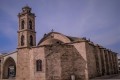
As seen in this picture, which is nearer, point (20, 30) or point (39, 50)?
point (39, 50)

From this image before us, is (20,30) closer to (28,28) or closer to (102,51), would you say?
(28,28)

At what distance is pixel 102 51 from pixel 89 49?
5.35m

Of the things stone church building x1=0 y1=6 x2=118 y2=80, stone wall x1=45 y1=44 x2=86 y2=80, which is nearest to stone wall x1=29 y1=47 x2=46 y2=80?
stone church building x1=0 y1=6 x2=118 y2=80

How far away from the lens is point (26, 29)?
26109 mm

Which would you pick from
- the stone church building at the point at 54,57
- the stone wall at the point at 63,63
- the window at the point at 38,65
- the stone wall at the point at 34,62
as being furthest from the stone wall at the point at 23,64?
the stone wall at the point at 63,63

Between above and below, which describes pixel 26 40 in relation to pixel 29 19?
below

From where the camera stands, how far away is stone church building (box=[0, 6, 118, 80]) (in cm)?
2138

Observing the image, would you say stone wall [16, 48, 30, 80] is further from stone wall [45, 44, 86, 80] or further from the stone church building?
stone wall [45, 44, 86, 80]

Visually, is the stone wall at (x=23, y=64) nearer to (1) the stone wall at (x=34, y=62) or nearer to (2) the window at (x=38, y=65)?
(1) the stone wall at (x=34, y=62)

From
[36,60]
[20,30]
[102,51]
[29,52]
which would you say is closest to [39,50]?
[36,60]

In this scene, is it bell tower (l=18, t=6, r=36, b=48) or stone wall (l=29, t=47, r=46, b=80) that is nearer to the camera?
stone wall (l=29, t=47, r=46, b=80)

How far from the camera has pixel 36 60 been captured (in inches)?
885

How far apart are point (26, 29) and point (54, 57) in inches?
288

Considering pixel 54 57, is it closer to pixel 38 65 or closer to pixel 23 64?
pixel 38 65
